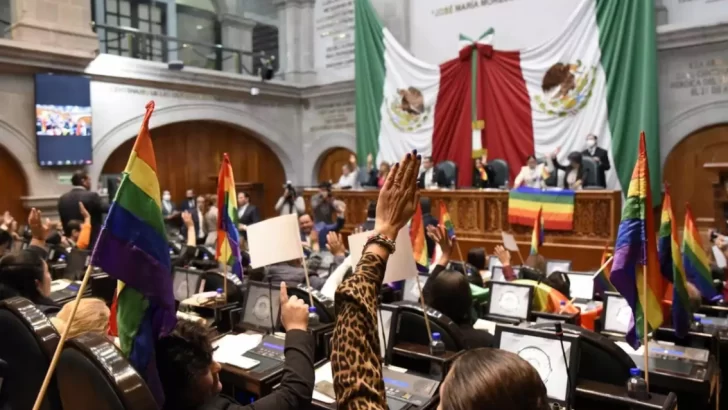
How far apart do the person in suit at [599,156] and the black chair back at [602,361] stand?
638 centimetres

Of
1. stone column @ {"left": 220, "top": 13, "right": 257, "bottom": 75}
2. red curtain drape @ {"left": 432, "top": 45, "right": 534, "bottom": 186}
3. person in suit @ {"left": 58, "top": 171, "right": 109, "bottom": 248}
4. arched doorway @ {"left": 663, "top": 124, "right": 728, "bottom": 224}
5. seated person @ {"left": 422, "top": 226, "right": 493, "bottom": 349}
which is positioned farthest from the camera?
stone column @ {"left": 220, "top": 13, "right": 257, "bottom": 75}

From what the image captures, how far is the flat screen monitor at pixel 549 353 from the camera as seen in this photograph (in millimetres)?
2059

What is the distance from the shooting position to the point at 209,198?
9.47 meters

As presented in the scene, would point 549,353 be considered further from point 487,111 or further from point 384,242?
point 487,111

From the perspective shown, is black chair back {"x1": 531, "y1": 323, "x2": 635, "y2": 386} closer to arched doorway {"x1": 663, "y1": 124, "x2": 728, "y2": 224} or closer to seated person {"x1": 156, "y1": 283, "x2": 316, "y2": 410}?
seated person {"x1": 156, "y1": 283, "x2": 316, "y2": 410}

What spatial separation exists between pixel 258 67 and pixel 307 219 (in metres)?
8.15

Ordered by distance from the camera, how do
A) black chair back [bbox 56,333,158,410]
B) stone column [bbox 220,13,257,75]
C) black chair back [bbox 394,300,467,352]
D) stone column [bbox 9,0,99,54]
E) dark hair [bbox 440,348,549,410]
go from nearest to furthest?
dark hair [bbox 440,348,549,410] → black chair back [bbox 56,333,158,410] → black chair back [bbox 394,300,467,352] → stone column [bbox 9,0,99,54] → stone column [bbox 220,13,257,75]

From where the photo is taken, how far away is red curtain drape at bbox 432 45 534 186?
31.6 ft

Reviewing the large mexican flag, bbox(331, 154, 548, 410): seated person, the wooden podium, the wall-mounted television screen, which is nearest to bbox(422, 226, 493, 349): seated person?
bbox(331, 154, 548, 410): seated person

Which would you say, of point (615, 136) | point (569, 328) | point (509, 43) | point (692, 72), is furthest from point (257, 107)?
point (569, 328)

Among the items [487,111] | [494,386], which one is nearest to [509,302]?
[494,386]

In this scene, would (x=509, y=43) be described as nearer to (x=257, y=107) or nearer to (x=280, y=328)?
(x=257, y=107)

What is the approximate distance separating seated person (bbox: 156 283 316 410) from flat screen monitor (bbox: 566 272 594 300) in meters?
3.07

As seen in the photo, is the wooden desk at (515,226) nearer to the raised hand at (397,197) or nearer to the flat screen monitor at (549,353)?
the flat screen monitor at (549,353)
